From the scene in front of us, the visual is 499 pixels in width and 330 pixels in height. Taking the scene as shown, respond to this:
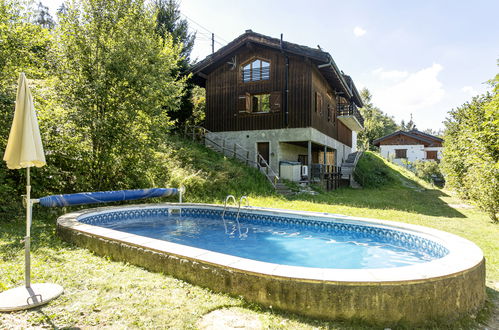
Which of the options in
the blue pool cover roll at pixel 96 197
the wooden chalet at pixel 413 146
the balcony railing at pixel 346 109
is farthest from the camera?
the wooden chalet at pixel 413 146

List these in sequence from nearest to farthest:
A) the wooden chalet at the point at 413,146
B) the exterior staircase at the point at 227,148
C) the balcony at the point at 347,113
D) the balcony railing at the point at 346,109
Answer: the exterior staircase at the point at 227,148
the balcony at the point at 347,113
the balcony railing at the point at 346,109
the wooden chalet at the point at 413,146

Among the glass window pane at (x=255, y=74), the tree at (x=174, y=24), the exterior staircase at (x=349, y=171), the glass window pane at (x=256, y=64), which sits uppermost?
the tree at (x=174, y=24)

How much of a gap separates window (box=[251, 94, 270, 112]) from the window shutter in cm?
111

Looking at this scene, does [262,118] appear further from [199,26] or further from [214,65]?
[199,26]

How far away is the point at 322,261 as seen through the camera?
5.83 metres

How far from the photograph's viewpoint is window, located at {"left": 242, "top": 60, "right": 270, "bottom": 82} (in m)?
17.0

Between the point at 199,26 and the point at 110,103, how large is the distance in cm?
1624

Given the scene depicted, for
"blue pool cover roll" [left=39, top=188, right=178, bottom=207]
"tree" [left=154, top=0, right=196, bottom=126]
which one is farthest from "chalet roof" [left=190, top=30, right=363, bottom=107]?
"blue pool cover roll" [left=39, top=188, right=178, bottom=207]

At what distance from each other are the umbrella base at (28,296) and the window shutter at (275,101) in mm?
14425

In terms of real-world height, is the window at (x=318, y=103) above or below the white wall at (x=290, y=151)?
above

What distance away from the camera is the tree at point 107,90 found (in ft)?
28.4

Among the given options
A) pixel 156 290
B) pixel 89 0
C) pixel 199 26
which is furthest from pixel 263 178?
pixel 199 26

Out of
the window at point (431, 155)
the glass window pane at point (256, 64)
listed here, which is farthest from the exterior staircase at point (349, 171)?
the window at point (431, 155)

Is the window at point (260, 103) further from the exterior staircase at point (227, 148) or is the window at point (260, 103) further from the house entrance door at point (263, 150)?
the exterior staircase at point (227, 148)
